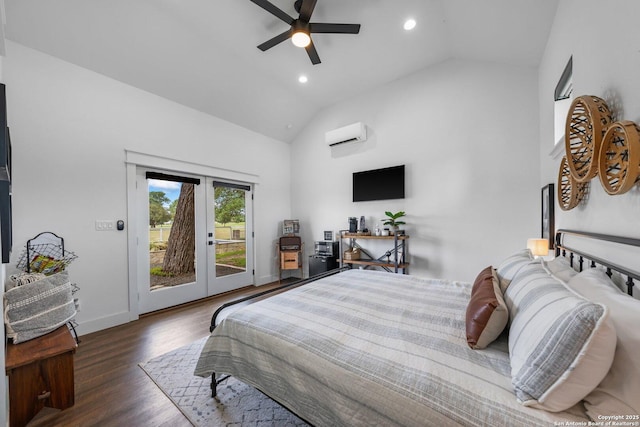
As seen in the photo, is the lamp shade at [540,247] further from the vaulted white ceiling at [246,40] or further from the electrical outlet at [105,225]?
the electrical outlet at [105,225]

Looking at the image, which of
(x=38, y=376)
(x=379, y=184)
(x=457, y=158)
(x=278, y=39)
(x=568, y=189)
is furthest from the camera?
(x=379, y=184)

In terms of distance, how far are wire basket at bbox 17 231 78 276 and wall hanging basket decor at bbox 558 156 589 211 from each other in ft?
13.9

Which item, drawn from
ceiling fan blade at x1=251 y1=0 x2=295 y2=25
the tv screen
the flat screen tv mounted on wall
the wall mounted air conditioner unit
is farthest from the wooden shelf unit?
the flat screen tv mounted on wall

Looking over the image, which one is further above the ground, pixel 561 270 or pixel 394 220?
pixel 394 220

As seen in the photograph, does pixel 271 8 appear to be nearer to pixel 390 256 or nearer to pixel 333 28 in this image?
pixel 333 28

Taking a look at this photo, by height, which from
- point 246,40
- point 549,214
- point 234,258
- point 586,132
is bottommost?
point 234,258

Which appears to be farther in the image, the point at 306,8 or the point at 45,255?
the point at 45,255

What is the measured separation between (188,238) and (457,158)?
4.26 meters

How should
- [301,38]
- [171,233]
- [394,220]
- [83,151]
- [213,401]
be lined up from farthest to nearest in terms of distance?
1. [394,220]
2. [171,233]
3. [83,151]
4. [301,38]
5. [213,401]

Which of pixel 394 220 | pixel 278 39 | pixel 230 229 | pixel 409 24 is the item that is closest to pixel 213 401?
pixel 230 229

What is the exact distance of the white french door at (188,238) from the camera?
11.1 ft

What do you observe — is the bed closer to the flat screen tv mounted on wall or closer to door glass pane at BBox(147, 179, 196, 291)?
the flat screen tv mounted on wall

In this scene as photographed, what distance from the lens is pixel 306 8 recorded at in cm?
229

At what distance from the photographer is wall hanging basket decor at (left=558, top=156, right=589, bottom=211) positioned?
1.67 m
